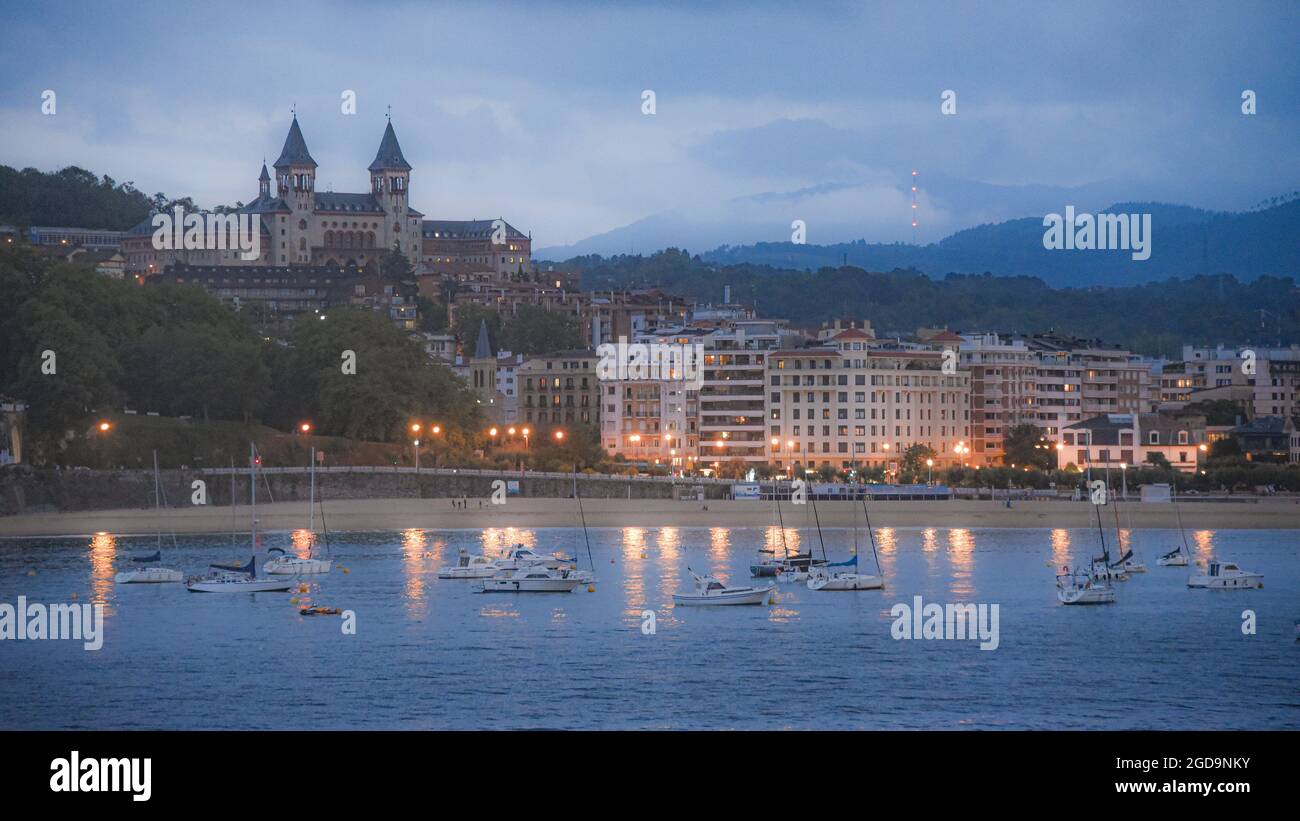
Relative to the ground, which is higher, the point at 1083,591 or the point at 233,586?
the point at 233,586

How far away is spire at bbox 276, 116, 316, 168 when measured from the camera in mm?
172375

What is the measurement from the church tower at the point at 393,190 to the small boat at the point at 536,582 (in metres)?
128

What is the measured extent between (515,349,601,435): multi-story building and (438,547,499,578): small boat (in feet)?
165

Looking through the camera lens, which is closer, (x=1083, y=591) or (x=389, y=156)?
(x=1083, y=591)

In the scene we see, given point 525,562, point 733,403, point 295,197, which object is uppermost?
point 295,197

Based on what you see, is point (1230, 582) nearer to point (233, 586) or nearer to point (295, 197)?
point (233, 586)

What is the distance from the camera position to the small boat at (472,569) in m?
52.2

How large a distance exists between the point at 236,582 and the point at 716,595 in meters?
13.4

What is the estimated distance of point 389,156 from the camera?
586ft

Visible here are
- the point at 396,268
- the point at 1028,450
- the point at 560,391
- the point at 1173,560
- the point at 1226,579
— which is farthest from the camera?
the point at 396,268

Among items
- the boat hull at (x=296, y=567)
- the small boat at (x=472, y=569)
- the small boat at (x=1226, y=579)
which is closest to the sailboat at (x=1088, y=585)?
the small boat at (x=1226, y=579)

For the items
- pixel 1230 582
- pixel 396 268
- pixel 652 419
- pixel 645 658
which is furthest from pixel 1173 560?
pixel 396 268
